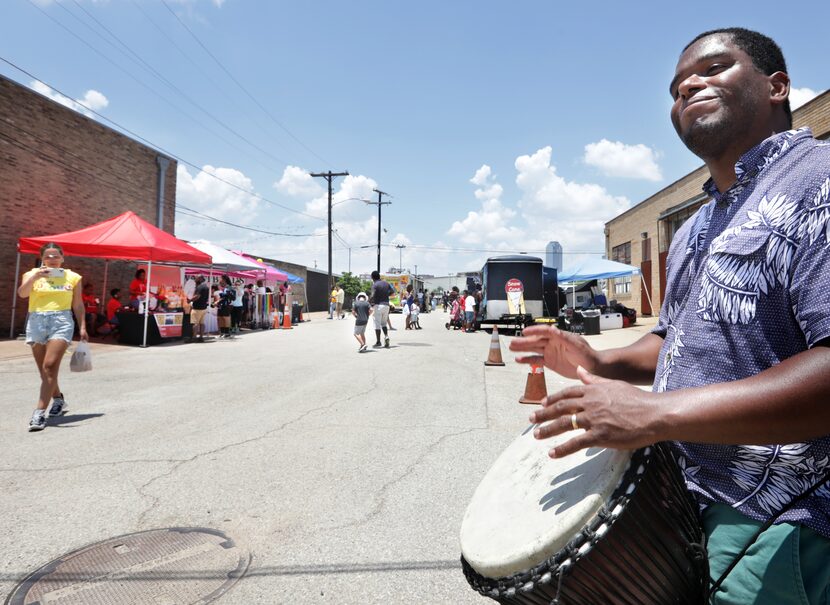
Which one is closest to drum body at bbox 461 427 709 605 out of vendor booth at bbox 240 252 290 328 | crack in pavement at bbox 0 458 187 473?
crack in pavement at bbox 0 458 187 473

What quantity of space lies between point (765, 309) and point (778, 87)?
0.56 meters

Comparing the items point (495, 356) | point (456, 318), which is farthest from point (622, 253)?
point (495, 356)

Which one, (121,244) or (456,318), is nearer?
(121,244)

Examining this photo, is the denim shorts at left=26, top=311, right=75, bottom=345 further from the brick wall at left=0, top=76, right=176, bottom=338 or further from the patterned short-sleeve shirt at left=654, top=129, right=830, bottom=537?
the brick wall at left=0, top=76, right=176, bottom=338

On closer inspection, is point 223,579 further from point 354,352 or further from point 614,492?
point 354,352

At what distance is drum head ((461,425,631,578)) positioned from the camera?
1.06 m

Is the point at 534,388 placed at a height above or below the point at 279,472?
above

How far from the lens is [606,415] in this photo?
980 mm

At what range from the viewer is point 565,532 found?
1059mm

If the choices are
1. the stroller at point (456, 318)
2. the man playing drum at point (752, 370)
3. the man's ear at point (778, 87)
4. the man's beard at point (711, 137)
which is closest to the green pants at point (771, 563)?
the man playing drum at point (752, 370)

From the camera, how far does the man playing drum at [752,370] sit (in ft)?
2.94

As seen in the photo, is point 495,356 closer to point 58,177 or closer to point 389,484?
point 389,484

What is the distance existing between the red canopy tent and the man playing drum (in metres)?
13.9

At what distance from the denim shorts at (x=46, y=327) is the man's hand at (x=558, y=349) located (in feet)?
18.5
